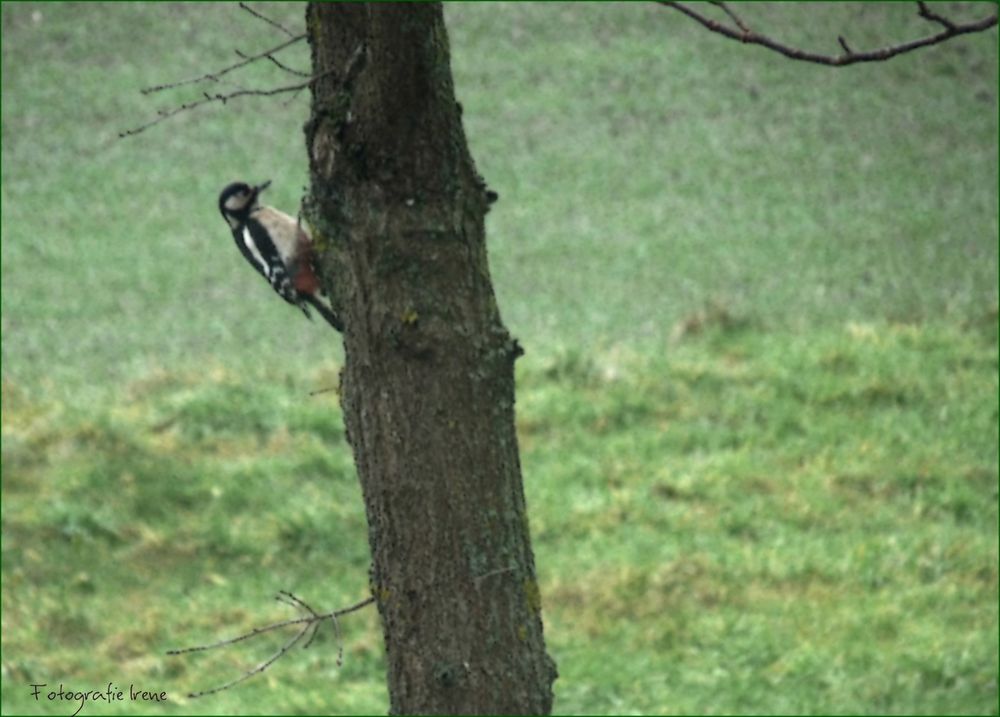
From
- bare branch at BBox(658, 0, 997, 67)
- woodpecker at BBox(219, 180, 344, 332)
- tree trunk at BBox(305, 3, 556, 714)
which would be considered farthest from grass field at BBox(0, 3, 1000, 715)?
bare branch at BBox(658, 0, 997, 67)

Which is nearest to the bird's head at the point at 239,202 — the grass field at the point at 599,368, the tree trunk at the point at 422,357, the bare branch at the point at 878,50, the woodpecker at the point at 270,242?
the woodpecker at the point at 270,242

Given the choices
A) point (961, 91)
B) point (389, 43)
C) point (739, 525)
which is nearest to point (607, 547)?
point (739, 525)

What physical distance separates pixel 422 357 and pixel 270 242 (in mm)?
2002

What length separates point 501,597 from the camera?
2697mm

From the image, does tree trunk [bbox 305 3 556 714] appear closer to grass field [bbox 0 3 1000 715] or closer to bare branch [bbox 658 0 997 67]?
bare branch [bbox 658 0 997 67]

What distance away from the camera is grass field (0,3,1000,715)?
19.6 feet

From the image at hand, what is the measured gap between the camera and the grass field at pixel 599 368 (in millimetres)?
5984

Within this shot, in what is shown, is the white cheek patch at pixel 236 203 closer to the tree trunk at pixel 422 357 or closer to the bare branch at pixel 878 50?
the tree trunk at pixel 422 357

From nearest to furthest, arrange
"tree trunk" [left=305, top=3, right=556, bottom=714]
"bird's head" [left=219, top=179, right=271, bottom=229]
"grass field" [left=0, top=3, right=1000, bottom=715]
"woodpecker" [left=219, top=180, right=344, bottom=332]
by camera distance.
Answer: "tree trunk" [left=305, top=3, right=556, bottom=714] → "woodpecker" [left=219, top=180, right=344, bottom=332] → "bird's head" [left=219, top=179, right=271, bottom=229] → "grass field" [left=0, top=3, right=1000, bottom=715]

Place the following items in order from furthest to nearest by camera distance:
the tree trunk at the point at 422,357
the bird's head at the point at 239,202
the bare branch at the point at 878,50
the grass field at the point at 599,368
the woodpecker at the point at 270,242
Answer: the grass field at the point at 599,368 → the bird's head at the point at 239,202 → the woodpecker at the point at 270,242 → the tree trunk at the point at 422,357 → the bare branch at the point at 878,50

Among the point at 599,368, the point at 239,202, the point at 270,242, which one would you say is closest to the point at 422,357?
the point at 270,242

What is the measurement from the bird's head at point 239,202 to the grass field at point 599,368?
190 cm

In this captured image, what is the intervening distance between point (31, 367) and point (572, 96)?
16.7 feet

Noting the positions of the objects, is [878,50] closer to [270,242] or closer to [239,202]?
[270,242]
